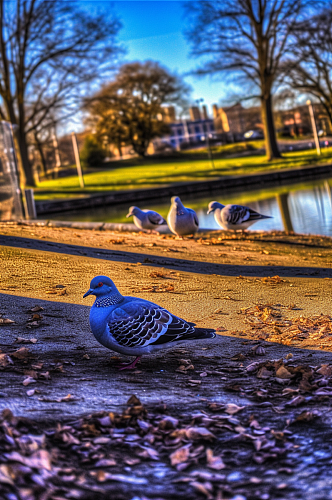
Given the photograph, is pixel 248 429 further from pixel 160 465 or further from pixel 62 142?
pixel 62 142

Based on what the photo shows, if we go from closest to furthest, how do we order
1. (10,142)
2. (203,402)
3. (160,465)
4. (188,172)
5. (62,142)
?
1. (160,465)
2. (203,402)
3. (10,142)
4. (188,172)
5. (62,142)

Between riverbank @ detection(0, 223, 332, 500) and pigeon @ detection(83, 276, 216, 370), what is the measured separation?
25cm

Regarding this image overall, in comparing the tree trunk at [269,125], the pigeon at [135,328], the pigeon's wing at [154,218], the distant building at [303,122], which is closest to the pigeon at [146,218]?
the pigeon's wing at [154,218]

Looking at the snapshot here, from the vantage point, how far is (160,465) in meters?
2.71

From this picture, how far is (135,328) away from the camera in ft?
12.9

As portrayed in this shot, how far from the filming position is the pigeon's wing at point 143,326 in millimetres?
3930

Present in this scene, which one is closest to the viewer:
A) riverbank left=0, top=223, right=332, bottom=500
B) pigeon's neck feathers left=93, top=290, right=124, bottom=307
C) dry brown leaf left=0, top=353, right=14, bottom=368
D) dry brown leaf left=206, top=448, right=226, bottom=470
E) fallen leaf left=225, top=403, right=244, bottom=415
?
riverbank left=0, top=223, right=332, bottom=500

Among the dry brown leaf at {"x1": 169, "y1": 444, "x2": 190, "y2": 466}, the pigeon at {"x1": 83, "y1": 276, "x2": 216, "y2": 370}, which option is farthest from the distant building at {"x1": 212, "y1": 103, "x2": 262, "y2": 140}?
the dry brown leaf at {"x1": 169, "y1": 444, "x2": 190, "y2": 466}

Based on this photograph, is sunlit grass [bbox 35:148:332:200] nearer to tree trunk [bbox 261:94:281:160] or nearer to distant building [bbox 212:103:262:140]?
tree trunk [bbox 261:94:281:160]

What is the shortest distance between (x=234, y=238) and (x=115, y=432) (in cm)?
876

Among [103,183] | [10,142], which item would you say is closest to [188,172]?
[103,183]

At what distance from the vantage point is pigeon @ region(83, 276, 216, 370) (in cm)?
394

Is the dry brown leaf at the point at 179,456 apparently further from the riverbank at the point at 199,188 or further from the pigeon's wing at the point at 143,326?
the riverbank at the point at 199,188

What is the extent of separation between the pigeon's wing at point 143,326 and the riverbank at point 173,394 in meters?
0.30
